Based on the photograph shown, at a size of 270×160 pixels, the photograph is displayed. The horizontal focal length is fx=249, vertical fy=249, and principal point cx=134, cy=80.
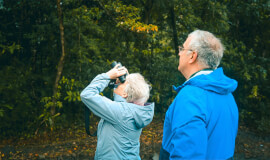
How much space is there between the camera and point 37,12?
6.93 metres

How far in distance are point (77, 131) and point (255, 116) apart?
5.92m

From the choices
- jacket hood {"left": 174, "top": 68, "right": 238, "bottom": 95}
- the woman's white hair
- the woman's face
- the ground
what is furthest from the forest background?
jacket hood {"left": 174, "top": 68, "right": 238, "bottom": 95}

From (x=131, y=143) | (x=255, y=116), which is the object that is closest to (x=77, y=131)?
(x=131, y=143)

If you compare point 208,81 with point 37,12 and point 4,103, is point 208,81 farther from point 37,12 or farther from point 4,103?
point 37,12

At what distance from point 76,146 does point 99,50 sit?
2.63 meters

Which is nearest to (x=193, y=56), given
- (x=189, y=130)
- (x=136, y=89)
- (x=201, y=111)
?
(x=201, y=111)

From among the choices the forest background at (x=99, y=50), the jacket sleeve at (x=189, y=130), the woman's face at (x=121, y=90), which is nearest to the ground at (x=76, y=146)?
the forest background at (x=99, y=50)

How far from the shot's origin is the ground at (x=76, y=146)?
5.30 metres

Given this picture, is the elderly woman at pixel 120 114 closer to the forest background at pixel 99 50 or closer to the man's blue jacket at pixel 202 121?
the man's blue jacket at pixel 202 121

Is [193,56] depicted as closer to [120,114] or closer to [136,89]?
[136,89]

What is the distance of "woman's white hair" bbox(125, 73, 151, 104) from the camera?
224cm

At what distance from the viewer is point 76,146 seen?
230 inches

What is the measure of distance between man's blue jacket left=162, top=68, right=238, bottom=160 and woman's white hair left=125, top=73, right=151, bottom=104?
30.4 inches

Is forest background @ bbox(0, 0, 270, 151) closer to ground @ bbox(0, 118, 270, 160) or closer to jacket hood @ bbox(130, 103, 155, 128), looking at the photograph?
ground @ bbox(0, 118, 270, 160)
